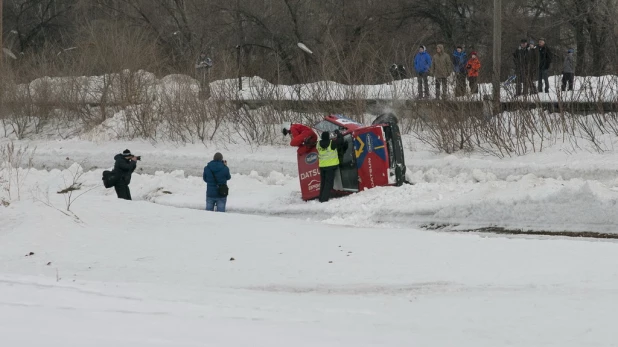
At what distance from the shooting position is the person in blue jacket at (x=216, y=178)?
16.4 m

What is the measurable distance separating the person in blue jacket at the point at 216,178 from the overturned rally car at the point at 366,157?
1845mm

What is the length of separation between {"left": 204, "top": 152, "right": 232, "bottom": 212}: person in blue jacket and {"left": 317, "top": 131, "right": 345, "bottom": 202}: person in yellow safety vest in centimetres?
175

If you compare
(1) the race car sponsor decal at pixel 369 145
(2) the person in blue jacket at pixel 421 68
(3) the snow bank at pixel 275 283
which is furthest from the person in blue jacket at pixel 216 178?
(2) the person in blue jacket at pixel 421 68

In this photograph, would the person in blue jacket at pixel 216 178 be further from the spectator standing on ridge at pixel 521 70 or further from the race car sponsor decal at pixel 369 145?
the spectator standing on ridge at pixel 521 70

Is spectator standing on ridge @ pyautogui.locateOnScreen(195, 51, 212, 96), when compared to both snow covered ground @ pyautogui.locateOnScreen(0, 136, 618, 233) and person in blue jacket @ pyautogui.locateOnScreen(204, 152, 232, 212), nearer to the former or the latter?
snow covered ground @ pyautogui.locateOnScreen(0, 136, 618, 233)

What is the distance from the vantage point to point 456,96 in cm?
2225

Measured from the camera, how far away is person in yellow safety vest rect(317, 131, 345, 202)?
16609mm

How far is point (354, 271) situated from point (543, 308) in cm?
249

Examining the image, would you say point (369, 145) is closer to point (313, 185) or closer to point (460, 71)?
point (313, 185)

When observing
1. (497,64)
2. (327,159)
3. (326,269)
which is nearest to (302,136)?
(327,159)

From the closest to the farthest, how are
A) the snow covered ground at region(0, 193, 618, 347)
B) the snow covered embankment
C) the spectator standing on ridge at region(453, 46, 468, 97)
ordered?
the snow covered ground at region(0, 193, 618, 347)
the snow covered embankment
the spectator standing on ridge at region(453, 46, 468, 97)

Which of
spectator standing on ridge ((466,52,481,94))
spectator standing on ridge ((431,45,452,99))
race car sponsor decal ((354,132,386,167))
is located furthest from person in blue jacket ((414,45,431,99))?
race car sponsor decal ((354,132,386,167))

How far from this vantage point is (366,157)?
16.9 m

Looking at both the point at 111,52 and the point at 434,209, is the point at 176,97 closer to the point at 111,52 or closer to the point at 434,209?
the point at 111,52
